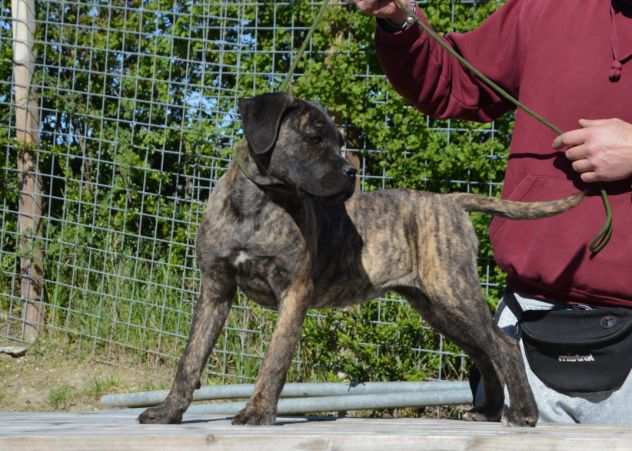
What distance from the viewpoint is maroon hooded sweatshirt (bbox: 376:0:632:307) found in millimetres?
3414

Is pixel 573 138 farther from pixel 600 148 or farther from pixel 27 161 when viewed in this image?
pixel 27 161

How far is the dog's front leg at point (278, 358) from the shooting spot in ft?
11.1

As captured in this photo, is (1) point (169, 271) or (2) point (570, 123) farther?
(1) point (169, 271)

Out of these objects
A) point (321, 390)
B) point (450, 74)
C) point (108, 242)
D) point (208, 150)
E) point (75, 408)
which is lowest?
point (75, 408)

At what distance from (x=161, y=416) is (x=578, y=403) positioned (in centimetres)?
147

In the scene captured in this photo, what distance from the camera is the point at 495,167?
21.2ft

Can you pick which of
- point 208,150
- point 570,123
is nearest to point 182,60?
point 208,150

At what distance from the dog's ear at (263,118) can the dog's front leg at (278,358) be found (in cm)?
53

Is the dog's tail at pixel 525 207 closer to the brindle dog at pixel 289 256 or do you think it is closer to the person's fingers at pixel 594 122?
the brindle dog at pixel 289 256

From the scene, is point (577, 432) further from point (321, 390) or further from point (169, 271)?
point (169, 271)

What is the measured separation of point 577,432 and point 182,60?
537 centimetres

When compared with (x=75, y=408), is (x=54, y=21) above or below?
above

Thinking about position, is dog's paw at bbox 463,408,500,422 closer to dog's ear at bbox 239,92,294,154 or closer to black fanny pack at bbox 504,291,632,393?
black fanny pack at bbox 504,291,632,393

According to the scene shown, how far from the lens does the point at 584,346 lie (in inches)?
136
